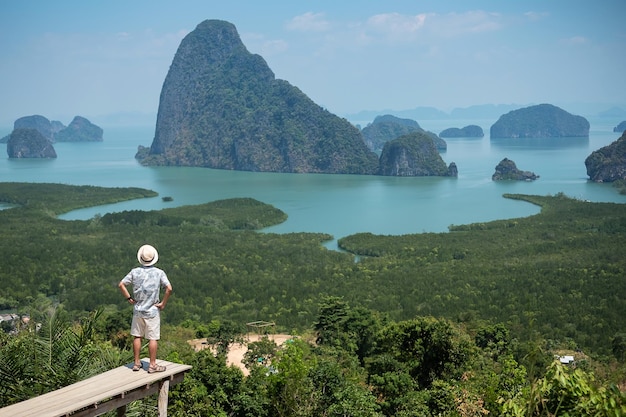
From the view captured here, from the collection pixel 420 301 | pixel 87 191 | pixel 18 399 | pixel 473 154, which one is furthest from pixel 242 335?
pixel 473 154

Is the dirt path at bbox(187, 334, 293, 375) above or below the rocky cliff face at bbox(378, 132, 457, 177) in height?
below

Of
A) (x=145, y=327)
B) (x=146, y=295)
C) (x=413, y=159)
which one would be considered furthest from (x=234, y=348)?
(x=413, y=159)

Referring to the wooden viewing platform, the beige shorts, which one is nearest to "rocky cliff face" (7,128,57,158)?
the beige shorts

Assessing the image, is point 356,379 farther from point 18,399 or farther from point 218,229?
point 218,229

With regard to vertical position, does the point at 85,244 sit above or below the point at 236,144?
below

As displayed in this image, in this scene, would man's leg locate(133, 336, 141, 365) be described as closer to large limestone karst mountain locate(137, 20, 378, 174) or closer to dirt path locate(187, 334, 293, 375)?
dirt path locate(187, 334, 293, 375)

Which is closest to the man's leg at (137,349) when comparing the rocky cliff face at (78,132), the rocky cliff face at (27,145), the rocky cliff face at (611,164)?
the rocky cliff face at (611,164)

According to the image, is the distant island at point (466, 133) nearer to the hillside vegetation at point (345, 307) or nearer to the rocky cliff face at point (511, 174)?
the rocky cliff face at point (511, 174)
